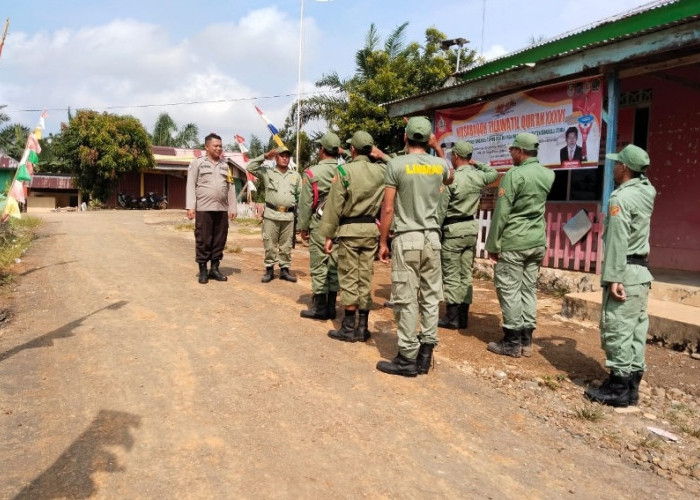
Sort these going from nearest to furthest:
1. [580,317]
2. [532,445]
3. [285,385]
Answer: [532,445] < [285,385] < [580,317]

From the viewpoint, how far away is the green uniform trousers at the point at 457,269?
511 centimetres

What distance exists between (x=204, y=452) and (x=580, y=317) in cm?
446

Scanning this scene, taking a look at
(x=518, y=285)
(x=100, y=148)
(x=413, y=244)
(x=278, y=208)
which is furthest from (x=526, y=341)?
(x=100, y=148)


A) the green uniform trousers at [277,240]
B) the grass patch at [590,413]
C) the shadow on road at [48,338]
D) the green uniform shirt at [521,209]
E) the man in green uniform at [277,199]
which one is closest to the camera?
the grass patch at [590,413]

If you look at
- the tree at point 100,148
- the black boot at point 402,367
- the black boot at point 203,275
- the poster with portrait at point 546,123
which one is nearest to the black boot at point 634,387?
the black boot at point 402,367

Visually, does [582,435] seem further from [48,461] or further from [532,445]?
[48,461]

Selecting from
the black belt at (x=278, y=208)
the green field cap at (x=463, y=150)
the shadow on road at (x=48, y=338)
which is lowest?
the shadow on road at (x=48, y=338)

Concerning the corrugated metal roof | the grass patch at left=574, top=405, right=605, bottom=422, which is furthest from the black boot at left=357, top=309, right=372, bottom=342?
the corrugated metal roof

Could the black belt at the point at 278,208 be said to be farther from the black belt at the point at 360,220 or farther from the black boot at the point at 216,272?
the black belt at the point at 360,220

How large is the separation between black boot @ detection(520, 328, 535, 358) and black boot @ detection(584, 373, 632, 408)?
93cm

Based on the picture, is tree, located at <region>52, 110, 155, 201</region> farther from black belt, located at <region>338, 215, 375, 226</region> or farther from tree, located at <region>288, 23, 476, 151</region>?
black belt, located at <region>338, 215, 375, 226</region>

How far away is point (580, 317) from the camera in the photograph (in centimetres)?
562

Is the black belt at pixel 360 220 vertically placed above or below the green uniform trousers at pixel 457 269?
above

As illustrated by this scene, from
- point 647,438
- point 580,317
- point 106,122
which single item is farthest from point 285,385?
point 106,122
